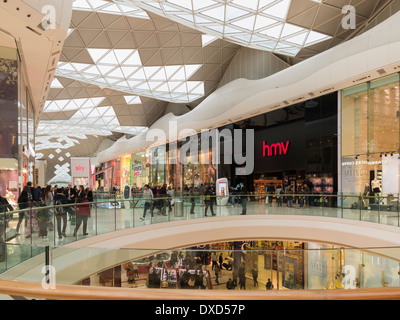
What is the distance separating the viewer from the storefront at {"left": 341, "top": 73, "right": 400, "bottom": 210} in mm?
17219

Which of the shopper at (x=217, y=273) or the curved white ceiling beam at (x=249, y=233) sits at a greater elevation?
the shopper at (x=217, y=273)

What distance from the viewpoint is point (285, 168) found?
2572 cm

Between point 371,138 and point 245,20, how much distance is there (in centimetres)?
1016

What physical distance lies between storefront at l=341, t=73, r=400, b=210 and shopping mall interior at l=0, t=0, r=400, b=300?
3.1 inches

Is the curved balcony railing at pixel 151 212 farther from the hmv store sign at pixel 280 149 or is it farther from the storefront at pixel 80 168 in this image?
the storefront at pixel 80 168

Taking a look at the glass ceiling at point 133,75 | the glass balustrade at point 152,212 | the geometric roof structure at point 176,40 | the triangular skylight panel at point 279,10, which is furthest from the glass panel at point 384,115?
the glass ceiling at point 133,75

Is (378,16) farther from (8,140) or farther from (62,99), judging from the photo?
(62,99)

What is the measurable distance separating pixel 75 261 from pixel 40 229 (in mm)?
5315

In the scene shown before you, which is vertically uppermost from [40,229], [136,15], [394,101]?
[136,15]

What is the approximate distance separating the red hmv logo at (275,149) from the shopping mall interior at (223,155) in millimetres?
136

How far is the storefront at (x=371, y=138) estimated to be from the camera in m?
17.2

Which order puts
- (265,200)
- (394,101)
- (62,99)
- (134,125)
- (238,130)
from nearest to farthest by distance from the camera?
(394,101) → (265,200) → (238,130) → (62,99) → (134,125)

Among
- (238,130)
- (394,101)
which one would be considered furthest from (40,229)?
(238,130)
